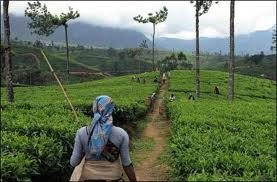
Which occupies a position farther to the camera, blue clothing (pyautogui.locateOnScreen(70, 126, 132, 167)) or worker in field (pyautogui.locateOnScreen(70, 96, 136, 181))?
blue clothing (pyautogui.locateOnScreen(70, 126, 132, 167))

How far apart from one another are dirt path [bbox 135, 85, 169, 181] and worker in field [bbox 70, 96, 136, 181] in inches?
253

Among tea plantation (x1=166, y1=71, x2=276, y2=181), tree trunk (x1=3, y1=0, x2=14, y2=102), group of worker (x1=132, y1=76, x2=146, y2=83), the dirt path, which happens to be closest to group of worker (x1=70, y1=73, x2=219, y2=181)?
tea plantation (x1=166, y1=71, x2=276, y2=181)

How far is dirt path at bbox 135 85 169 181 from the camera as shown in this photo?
15.1 m

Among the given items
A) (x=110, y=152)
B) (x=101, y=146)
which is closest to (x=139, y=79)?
(x=110, y=152)

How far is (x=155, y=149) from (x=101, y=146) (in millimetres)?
11727

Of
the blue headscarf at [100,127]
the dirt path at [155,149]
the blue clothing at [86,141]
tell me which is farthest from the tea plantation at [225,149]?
the blue headscarf at [100,127]

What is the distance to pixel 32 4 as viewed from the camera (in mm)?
43094

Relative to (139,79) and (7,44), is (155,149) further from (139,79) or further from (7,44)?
(139,79)

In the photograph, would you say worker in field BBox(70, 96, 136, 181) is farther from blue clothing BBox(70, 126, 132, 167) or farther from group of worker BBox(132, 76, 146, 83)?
group of worker BBox(132, 76, 146, 83)

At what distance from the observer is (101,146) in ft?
26.2

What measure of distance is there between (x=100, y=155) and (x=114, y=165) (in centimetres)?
34

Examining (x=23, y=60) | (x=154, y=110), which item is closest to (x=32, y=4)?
(x=154, y=110)

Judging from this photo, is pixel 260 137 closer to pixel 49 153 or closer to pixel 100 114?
pixel 49 153

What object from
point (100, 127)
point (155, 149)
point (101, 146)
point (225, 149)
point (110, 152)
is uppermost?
point (100, 127)
